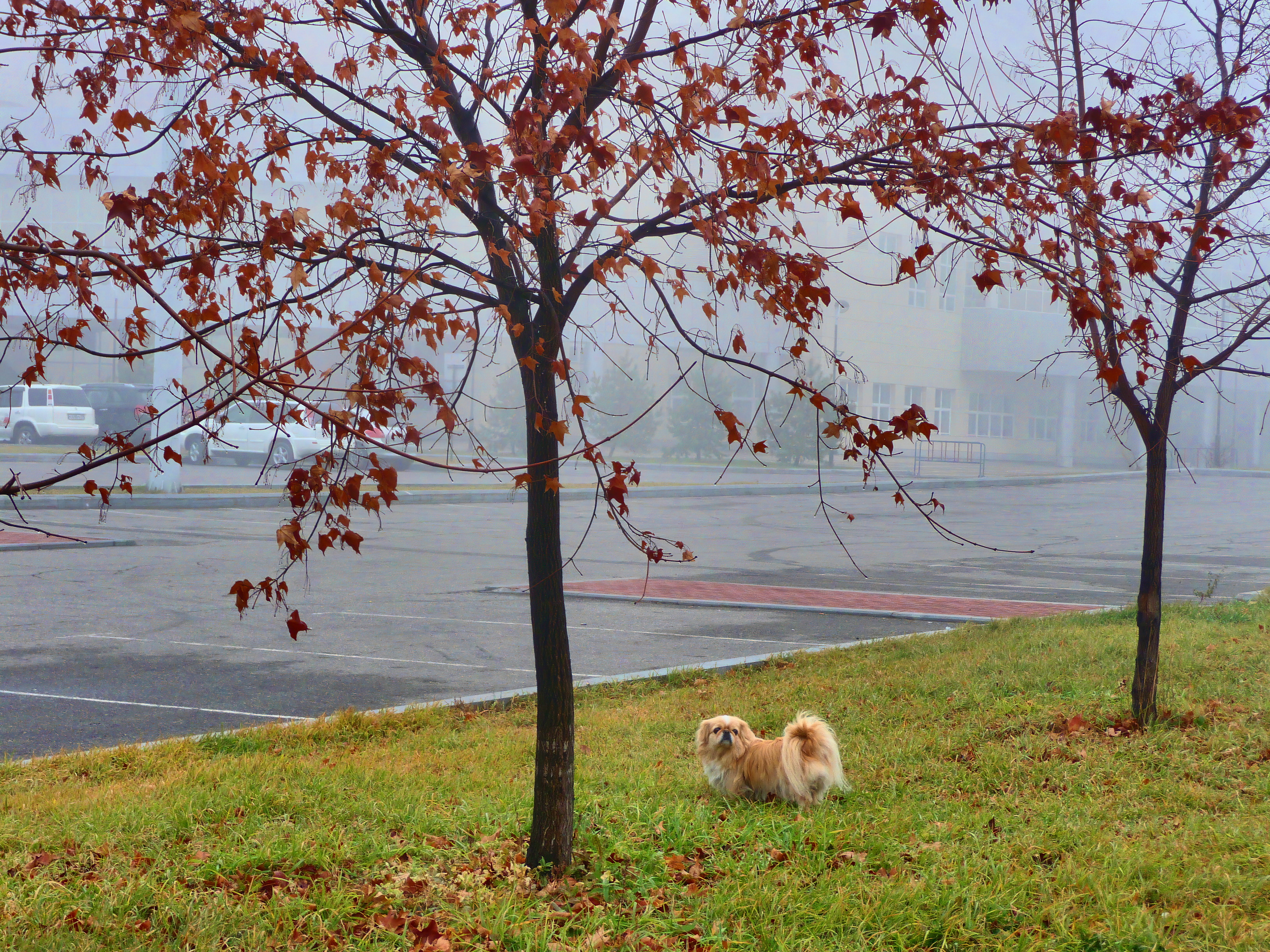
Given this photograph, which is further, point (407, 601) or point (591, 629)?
point (407, 601)

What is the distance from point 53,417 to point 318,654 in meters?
36.0

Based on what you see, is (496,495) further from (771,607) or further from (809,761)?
(809,761)

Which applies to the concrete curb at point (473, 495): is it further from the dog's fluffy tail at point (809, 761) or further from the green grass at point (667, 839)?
the dog's fluffy tail at point (809, 761)

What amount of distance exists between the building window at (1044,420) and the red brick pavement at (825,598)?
5553 cm

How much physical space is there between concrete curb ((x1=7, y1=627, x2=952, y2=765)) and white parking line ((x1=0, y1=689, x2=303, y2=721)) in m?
0.16

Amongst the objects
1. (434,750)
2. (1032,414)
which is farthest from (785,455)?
Result: (434,750)

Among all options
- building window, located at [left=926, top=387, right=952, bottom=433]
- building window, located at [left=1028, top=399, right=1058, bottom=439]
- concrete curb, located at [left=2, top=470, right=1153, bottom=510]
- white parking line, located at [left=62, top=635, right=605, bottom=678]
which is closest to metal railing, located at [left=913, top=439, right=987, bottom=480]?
building window, located at [left=926, top=387, right=952, bottom=433]

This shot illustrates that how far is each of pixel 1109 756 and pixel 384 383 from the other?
4.13 m

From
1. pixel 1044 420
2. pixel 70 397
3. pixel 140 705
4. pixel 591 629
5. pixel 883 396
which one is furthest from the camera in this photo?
pixel 1044 420

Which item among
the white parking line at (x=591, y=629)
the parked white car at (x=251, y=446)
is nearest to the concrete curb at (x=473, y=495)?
the white parking line at (x=591, y=629)

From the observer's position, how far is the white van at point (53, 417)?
40.9m

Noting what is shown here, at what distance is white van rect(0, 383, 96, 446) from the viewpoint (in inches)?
1609

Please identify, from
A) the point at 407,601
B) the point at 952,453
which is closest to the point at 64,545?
the point at 407,601

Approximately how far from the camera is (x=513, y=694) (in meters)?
8.22
